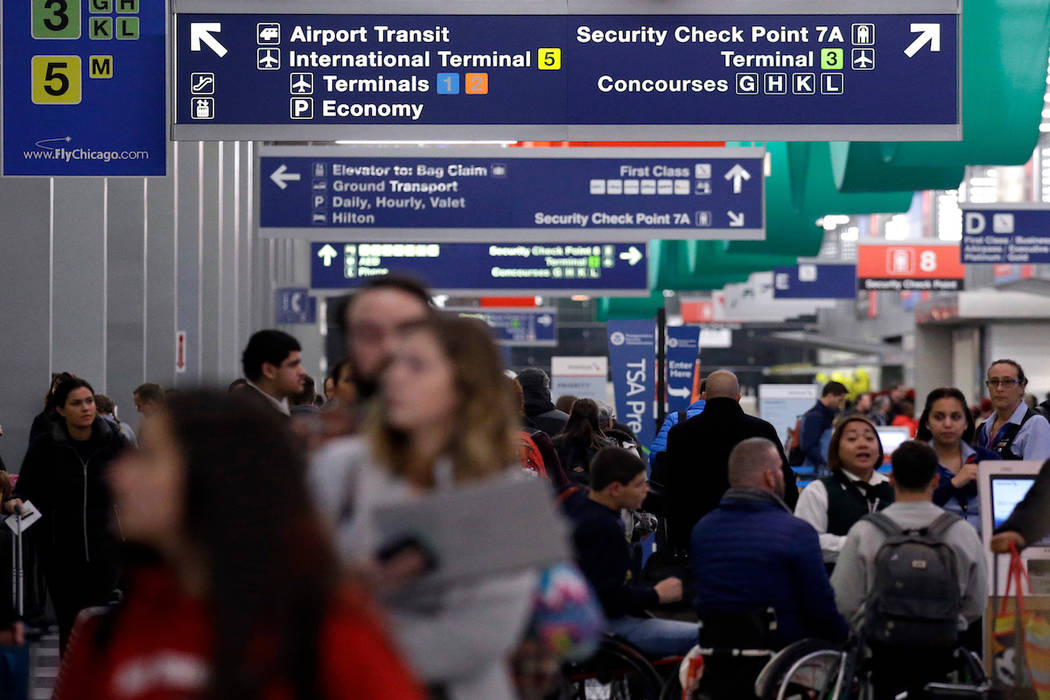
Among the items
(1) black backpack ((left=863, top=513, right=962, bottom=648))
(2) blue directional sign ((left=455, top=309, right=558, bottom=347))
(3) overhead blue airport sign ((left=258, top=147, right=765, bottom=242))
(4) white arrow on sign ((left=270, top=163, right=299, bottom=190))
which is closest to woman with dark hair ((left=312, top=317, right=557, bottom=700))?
(1) black backpack ((left=863, top=513, right=962, bottom=648))

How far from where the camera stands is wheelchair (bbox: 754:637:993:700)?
518cm

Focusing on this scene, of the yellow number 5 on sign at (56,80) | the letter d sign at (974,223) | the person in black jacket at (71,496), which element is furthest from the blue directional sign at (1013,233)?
the person in black jacket at (71,496)

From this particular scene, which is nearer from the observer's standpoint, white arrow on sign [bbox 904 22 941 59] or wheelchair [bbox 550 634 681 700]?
wheelchair [bbox 550 634 681 700]

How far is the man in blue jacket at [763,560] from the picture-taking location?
17.2ft

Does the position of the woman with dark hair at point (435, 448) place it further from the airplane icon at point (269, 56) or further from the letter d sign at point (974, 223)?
the letter d sign at point (974, 223)

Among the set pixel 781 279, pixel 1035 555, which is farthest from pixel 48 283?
pixel 781 279

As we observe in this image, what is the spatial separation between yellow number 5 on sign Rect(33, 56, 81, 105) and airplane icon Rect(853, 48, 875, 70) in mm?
3784

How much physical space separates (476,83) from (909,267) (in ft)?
81.4

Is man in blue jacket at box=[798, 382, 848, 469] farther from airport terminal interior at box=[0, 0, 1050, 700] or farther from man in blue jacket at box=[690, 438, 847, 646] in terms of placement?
man in blue jacket at box=[690, 438, 847, 646]

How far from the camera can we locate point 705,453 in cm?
830

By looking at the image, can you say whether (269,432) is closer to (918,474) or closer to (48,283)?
(918,474)

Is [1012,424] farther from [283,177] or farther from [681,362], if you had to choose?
[681,362]

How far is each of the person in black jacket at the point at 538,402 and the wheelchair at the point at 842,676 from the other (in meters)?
3.97

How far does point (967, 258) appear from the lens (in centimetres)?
2103
